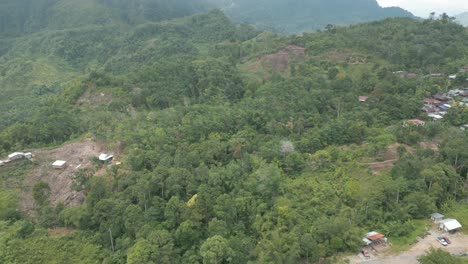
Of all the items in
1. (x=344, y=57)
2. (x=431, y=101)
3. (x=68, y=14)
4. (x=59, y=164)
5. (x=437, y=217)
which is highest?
(x=344, y=57)

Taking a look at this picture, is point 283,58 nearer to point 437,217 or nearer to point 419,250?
point 437,217

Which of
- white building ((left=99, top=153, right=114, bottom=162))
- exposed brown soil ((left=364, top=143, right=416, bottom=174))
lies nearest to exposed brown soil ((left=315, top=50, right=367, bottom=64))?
exposed brown soil ((left=364, top=143, right=416, bottom=174))

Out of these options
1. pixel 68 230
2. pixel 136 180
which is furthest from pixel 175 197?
pixel 68 230

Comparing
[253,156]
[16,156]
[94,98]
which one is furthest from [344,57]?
[16,156]

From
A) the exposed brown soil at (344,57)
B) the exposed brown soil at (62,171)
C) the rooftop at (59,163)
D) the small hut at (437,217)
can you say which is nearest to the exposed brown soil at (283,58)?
the exposed brown soil at (344,57)

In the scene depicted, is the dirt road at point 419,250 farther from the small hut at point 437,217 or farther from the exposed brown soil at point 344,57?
the exposed brown soil at point 344,57

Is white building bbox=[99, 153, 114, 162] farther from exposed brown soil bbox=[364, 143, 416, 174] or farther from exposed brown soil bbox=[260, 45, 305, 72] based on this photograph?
exposed brown soil bbox=[260, 45, 305, 72]
